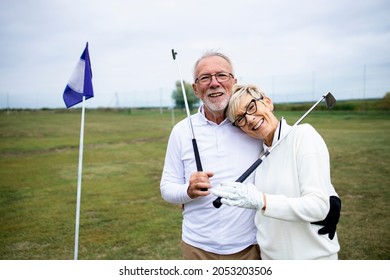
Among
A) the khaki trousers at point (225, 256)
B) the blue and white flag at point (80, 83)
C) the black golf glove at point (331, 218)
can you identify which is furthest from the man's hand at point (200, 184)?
the blue and white flag at point (80, 83)

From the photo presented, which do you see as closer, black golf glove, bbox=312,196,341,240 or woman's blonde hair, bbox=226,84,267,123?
black golf glove, bbox=312,196,341,240

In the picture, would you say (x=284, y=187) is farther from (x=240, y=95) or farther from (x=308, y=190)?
(x=240, y=95)

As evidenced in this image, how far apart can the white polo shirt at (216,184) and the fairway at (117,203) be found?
1.83 metres

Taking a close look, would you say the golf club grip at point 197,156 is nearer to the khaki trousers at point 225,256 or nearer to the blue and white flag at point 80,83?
the khaki trousers at point 225,256

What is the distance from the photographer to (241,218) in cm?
201

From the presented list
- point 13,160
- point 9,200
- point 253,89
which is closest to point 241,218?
point 253,89

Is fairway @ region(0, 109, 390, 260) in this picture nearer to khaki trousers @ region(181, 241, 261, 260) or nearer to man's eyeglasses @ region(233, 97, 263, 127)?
khaki trousers @ region(181, 241, 261, 260)

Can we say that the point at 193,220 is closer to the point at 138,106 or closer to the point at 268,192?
the point at 268,192

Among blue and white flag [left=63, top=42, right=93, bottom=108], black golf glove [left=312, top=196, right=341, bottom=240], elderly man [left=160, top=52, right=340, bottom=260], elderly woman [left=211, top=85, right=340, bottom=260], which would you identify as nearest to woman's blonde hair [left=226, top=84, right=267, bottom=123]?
elderly woman [left=211, top=85, right=340, bottom=260]

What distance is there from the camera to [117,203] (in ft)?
18.6

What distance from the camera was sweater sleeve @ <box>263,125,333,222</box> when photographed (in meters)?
1.55

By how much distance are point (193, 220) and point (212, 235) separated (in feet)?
0.49

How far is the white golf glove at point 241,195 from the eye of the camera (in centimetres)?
161

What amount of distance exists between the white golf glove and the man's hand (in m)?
0.15
